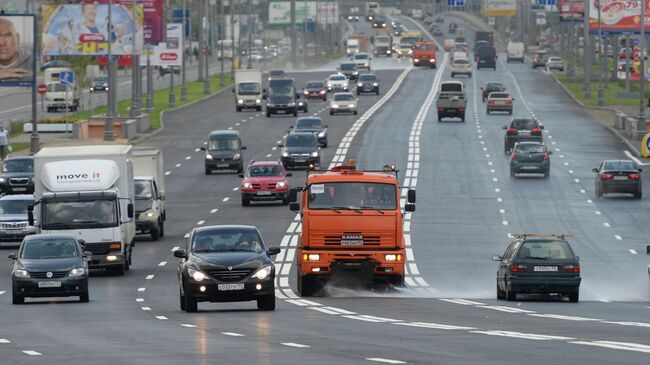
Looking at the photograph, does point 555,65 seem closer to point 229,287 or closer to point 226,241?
point 226,241

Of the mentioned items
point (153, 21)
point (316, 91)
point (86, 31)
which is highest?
point (153, 21)

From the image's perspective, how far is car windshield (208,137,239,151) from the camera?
72875 mm

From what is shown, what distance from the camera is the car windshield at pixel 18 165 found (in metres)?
65.2

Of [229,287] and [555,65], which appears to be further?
[555,65]

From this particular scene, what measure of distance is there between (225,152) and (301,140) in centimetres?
337

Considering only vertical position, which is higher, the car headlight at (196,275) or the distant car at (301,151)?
the car headlight at (196,275)

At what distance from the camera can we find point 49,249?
34.0 metres

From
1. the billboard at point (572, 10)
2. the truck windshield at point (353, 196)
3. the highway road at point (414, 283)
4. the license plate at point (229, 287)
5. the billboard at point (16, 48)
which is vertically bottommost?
the highway road at point (414, 283)

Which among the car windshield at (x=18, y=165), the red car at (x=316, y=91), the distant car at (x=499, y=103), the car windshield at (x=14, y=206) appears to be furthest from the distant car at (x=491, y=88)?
the car windshield at (x=14, y=206)

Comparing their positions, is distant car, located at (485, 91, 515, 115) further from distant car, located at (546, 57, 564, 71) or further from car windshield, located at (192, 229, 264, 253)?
car windshield, located at (192, 229, 264, 253)

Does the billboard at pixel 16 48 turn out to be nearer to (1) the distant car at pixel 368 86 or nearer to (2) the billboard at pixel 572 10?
(1) the distant car at pixel 368 86

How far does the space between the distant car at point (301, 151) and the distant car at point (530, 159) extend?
8.52 meters

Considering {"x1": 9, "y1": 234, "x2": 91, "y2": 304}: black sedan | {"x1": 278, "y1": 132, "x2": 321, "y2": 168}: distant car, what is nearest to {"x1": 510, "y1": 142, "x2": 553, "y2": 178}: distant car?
{"x1": 278, "y1": 132, "x2": 321, "y2": 168}: distant car

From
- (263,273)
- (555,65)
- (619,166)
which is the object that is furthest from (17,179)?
(555,65)
